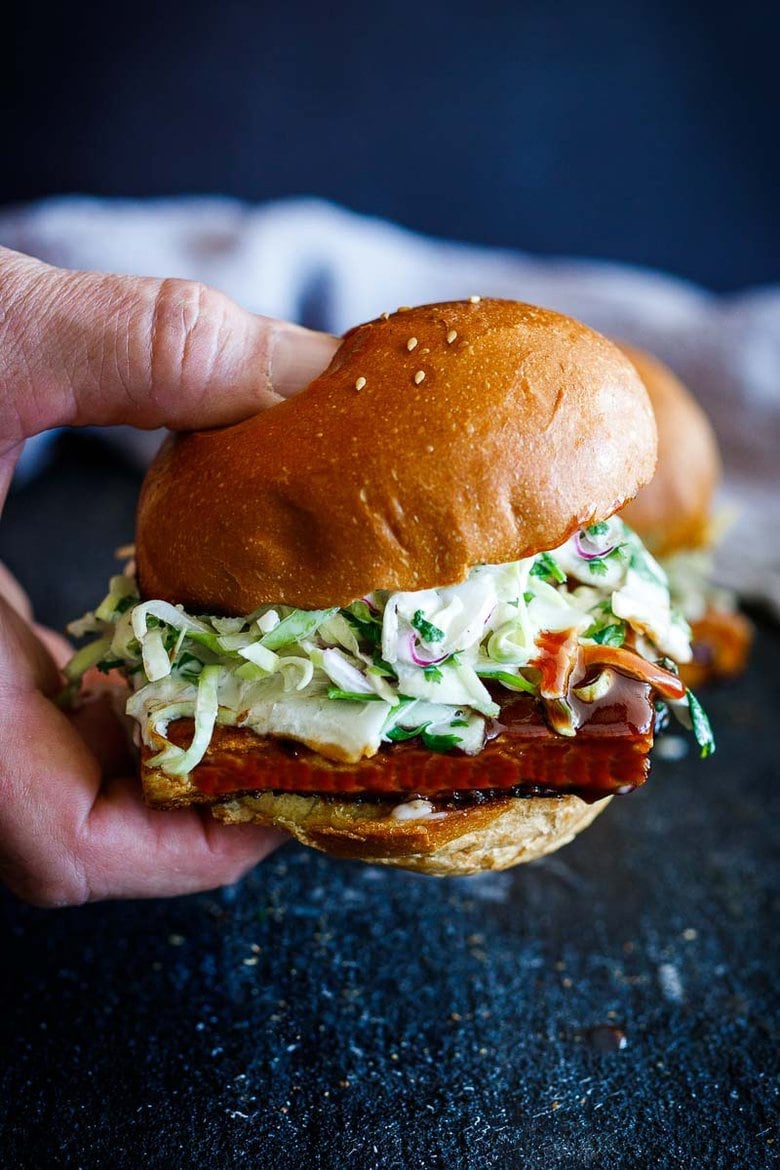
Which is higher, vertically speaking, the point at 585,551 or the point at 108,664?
the point at 585,551

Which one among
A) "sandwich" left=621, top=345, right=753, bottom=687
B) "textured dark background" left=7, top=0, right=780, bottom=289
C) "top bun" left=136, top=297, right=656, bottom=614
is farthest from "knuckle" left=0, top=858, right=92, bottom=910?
"textured dark background" left=7, top=0, right=780, bottom=289

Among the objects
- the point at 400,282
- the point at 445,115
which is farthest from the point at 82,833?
the point at 445,115

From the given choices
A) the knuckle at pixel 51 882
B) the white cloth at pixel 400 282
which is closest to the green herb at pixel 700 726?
the knuckle at pixel 51 882

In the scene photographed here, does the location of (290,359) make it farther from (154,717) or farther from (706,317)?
(706,317)

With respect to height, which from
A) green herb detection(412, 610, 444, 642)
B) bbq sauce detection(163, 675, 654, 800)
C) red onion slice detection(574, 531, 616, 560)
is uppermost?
red onion slice detection(574, 531, 616, 560)

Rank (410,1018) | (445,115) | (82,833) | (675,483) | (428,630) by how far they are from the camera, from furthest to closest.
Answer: (445,115) → (675,483) → (410,1018) → (82,833) → (428,630)

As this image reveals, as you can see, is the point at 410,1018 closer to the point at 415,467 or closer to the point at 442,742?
the point at 442,742

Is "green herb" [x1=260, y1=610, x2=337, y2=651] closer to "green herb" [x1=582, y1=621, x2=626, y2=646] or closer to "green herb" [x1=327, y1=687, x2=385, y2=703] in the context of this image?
"green herb" [x1=327, y1=687, x2=385, y2=703]

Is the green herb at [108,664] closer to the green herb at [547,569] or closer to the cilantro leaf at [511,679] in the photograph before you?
the cilantro leaf at [511,679]
